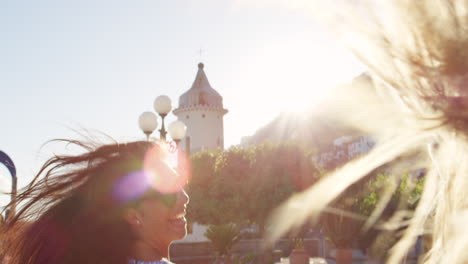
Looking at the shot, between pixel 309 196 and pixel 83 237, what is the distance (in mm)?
1261

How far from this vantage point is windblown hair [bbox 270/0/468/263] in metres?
0.72

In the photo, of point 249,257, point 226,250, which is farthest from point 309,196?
point 226,250

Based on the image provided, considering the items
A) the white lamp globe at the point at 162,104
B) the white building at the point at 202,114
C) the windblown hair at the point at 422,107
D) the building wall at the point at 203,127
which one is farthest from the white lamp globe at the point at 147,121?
the building wall at the point at 203,127

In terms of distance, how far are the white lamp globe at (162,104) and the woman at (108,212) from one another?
9.53 metres

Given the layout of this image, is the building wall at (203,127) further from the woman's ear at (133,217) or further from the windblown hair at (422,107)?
the windblown hair at (422,107)

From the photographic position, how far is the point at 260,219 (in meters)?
30.7

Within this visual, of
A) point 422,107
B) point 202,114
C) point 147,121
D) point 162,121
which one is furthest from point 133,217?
point 202,114

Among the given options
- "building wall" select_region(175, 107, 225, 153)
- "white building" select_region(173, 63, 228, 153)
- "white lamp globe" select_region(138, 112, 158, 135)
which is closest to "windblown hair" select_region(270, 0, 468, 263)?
"white lamp globe" select_region(138, 112, 158, 135)

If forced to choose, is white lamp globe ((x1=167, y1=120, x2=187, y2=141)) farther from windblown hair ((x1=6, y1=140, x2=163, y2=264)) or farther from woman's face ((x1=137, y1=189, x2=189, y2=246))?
woman's face ((x1=137, y1=189, x2=189, y2=246))

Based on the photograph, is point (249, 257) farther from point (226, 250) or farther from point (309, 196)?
point (309, 196)

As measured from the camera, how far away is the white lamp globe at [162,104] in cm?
1146

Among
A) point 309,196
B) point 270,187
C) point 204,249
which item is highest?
point 309,196

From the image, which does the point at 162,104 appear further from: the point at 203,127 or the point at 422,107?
the point at 203,127

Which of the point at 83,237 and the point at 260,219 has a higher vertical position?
the point at 83,237
